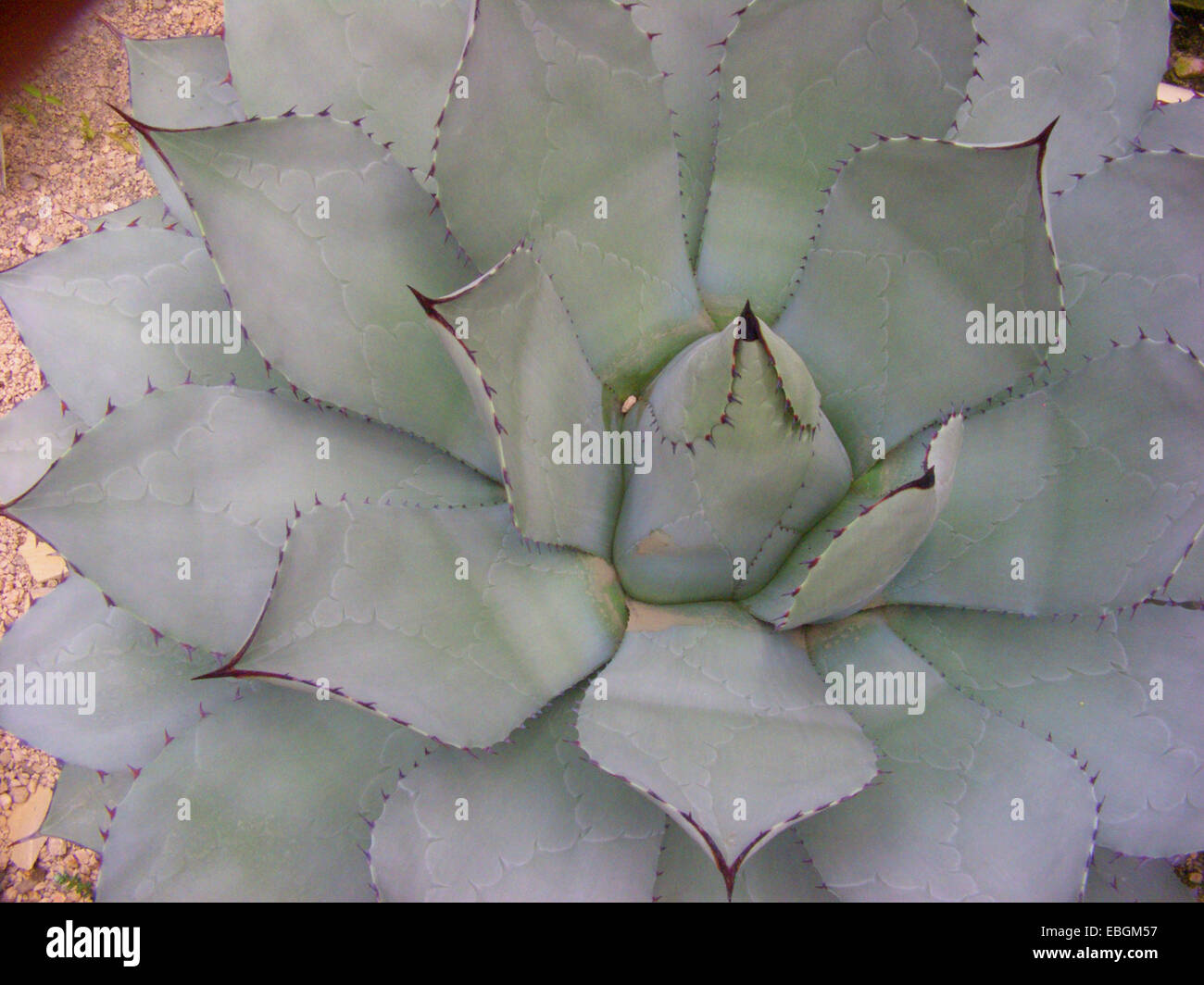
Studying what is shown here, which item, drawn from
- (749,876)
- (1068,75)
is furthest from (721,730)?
(1068,75)

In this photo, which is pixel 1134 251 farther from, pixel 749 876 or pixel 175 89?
pixel 175 89

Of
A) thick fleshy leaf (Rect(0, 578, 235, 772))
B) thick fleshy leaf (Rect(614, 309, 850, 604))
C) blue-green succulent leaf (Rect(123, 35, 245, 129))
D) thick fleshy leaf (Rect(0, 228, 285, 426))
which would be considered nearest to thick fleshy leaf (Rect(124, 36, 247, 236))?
blue-green succulent leaf (Rect(123, 35, 245, 129))

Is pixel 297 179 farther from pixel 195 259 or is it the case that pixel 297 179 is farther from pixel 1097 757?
pixel 1097 757

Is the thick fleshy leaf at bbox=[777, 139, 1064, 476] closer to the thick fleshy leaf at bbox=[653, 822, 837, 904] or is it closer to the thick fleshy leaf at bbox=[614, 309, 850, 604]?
the thick fleshy leaf at bbox=[614, 309, 850, 604]

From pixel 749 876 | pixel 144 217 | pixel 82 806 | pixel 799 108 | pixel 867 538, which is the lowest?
pixel 82 806

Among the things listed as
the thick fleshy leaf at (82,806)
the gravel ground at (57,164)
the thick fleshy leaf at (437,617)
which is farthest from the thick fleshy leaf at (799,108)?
the gravel ground at (57,164)

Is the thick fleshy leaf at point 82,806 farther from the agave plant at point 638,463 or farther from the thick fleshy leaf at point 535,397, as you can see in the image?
the thick fleshy leaf at point 535,397
